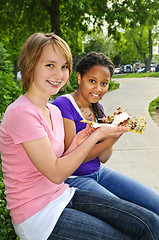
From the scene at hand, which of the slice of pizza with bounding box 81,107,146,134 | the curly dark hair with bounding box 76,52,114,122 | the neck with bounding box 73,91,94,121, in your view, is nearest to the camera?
the slice of pizza with bounding box 81,107,146,134

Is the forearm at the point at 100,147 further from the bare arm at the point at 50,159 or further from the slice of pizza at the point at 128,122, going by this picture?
the bare arm at the point at 50,159

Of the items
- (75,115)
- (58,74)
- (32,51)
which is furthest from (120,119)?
(32,51)

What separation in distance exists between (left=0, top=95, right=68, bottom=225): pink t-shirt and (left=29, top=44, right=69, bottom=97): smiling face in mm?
155

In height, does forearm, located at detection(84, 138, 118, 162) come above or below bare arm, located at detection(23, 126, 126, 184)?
below

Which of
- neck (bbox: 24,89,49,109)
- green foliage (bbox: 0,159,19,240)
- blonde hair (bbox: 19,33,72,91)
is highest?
blonde hair (bbox: 19,33,72,91)

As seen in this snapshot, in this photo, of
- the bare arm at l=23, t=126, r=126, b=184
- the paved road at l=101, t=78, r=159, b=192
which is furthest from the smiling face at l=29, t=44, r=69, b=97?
the paved road at l=101, t=78, r=159, b=192

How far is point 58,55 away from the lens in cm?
172

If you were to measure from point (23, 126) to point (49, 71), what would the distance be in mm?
424

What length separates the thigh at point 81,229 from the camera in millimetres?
1467

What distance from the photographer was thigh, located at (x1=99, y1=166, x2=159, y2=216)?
2051mm

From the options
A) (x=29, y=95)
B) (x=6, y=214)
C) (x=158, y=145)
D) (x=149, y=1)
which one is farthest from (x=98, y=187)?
(x=149, y=1)

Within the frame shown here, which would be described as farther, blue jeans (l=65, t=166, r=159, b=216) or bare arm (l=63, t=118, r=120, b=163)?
bare arm (l=63, t=118, r=120, b=163)

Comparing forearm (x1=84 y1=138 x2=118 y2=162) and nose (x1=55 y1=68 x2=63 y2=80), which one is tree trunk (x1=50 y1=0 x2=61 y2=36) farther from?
nose (x1=55 y1=68 x2=63 y2=80)

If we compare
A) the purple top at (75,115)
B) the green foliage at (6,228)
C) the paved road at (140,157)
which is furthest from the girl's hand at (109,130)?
the paved road at (140,157)
